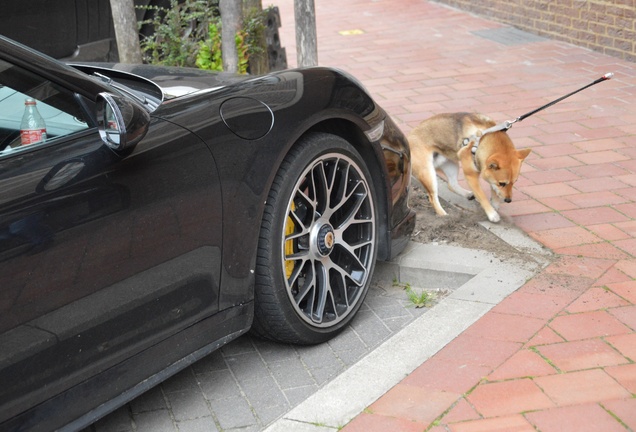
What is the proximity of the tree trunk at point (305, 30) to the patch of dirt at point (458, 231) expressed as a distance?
119cm

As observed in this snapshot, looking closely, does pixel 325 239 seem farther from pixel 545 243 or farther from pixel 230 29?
pixel 230 29

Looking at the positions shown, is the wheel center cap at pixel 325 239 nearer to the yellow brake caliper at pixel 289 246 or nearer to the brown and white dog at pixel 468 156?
the yellow brake caliper at pixel 289 246

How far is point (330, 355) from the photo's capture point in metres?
3.69

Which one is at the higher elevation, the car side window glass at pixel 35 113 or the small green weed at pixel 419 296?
the car side window glass at pixel 35 113

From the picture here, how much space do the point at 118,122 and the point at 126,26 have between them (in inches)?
103

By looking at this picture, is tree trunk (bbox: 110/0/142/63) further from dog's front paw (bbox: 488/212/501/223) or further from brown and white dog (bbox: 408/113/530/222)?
dog's front paw (bbox: 488/212/501/223)

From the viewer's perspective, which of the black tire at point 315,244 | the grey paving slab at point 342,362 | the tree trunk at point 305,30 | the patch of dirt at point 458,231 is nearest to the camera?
the grey paving slab at point 342,362

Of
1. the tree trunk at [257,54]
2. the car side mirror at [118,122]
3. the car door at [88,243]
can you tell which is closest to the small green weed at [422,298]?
the car door at [88,243]

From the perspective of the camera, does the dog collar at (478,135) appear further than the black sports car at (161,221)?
Yes

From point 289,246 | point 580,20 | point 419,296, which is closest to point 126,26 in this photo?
point 289,246

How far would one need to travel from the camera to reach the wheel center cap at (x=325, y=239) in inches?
142

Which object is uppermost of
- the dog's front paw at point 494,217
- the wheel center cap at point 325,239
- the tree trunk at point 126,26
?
the tree trunk at point 126,26

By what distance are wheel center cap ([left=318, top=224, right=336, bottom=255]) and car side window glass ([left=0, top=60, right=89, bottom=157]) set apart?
112cm

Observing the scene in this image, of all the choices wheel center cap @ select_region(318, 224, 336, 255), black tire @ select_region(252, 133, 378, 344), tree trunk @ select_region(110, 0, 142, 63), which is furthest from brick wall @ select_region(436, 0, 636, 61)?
wheel center cap @ select_region(318, 224, 336, 255)
